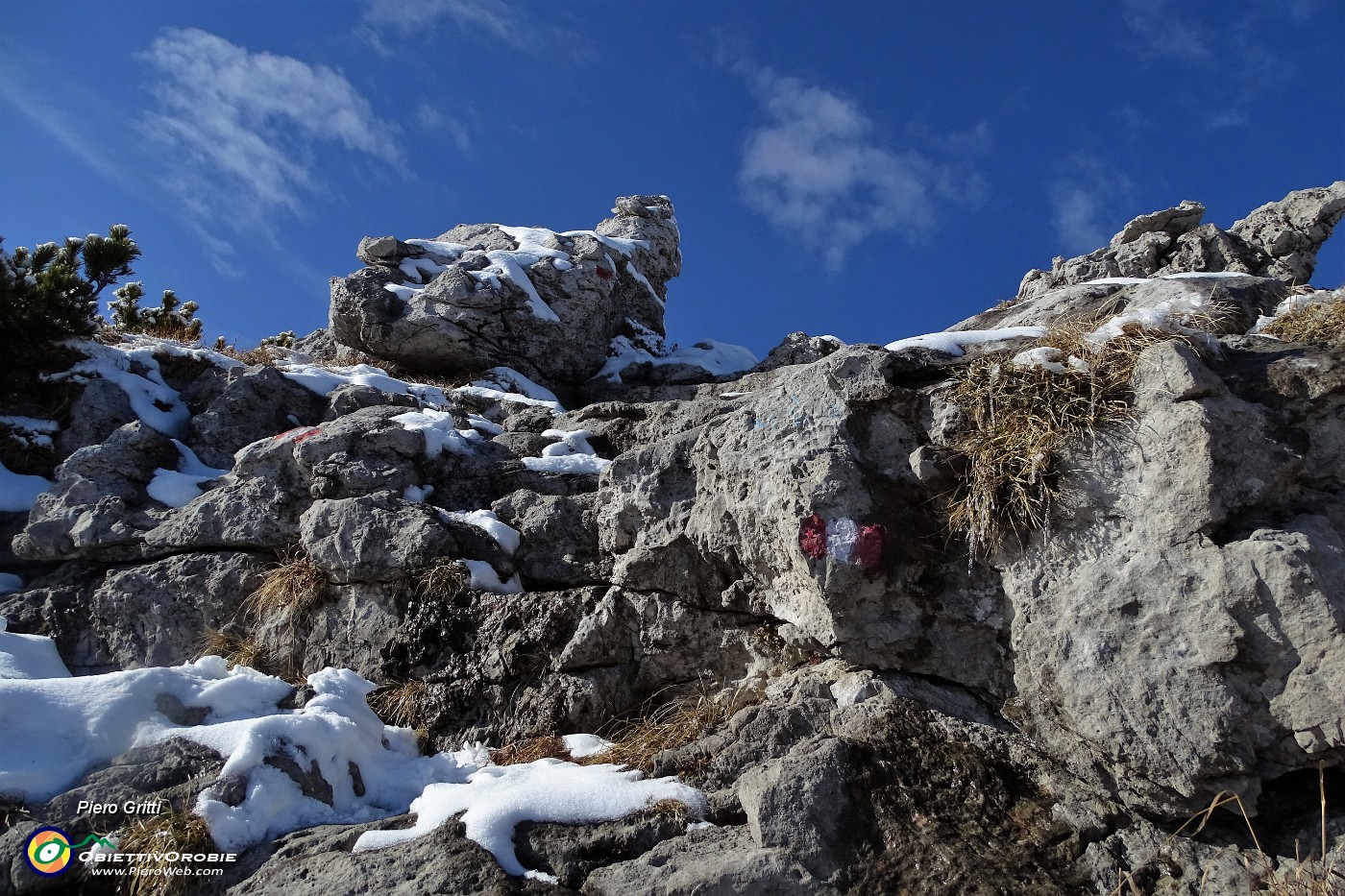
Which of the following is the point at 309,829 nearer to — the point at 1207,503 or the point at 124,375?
the point at 1207,503

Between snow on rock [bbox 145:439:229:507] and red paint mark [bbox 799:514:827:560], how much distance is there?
5.66 meters

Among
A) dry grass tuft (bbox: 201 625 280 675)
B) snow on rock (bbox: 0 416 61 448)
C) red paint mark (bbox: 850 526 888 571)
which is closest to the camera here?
red paint mark (bbox: 850 526 888 571)

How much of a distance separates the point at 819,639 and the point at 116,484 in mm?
6546

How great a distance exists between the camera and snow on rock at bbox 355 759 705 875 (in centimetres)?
393

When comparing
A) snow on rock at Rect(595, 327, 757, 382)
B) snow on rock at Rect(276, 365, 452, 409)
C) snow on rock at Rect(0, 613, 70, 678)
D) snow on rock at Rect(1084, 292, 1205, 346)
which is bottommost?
snow on rock at Rect(0, 613, 70, 678)

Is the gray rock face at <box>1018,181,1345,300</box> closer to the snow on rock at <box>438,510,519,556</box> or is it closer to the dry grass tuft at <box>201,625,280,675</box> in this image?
the snow on rock at <box>438,510,519,556</box>

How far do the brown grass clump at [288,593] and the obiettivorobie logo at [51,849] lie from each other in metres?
2.36

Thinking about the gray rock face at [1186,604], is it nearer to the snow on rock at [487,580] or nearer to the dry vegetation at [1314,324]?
the dry vegetation at [1314,324]

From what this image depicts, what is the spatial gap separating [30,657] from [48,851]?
2347mm

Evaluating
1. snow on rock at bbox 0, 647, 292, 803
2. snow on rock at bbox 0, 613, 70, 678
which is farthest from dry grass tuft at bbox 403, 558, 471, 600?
snow on rock at bbox 0, 613, 70, 678

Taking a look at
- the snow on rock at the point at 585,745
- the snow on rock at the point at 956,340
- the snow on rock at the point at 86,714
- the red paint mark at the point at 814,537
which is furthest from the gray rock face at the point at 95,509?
the snow on rock at the point at 956,340

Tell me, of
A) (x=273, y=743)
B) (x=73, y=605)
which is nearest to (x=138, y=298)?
(x=73, y=605)

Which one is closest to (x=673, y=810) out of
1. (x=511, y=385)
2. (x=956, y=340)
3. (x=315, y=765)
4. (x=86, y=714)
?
(x=315, y=765)

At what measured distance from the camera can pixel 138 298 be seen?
51.3ft
